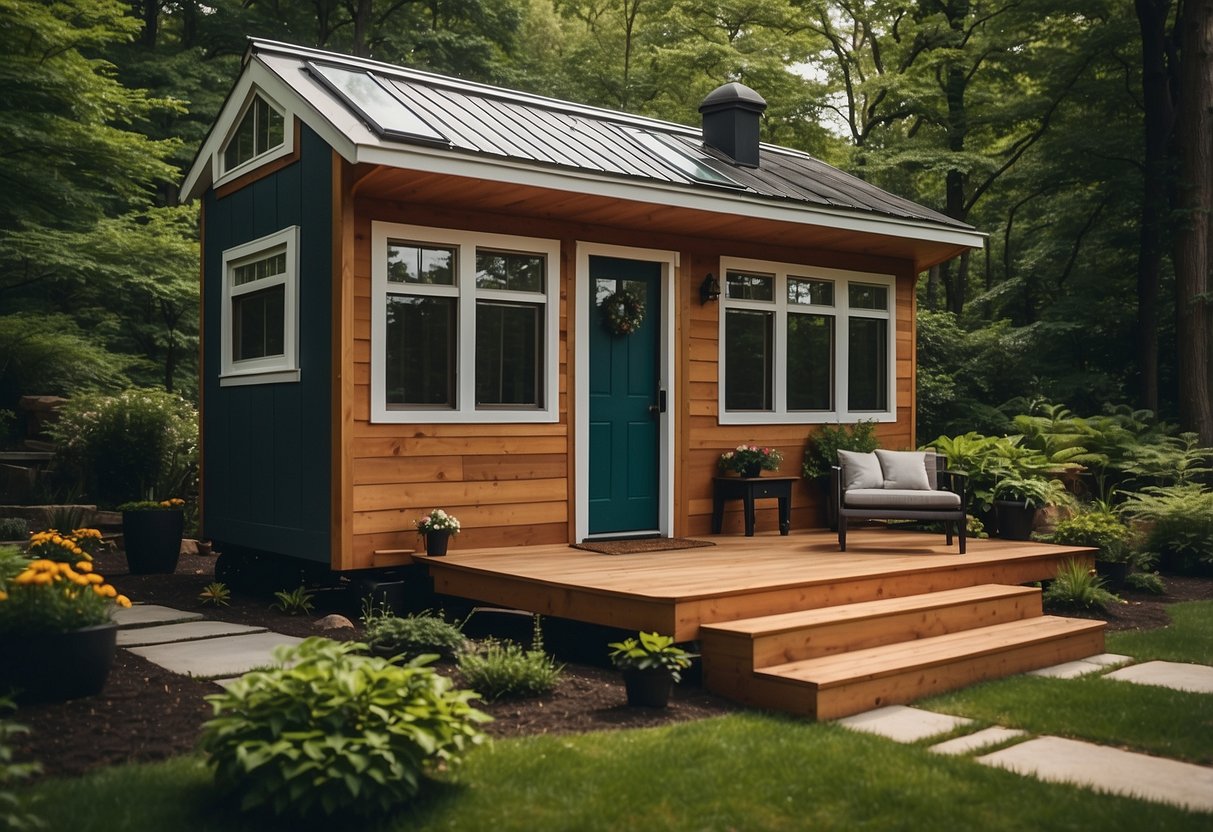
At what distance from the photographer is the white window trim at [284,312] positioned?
7.30m

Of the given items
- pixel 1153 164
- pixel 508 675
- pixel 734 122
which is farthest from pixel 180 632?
pixel 1153 164

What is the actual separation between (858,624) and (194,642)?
354 centimetres

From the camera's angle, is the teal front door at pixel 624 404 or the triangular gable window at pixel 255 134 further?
the teal front door at pixel 624 404

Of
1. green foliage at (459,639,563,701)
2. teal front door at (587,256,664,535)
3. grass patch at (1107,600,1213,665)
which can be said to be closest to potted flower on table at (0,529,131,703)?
green foliage at (459,639,563,701)

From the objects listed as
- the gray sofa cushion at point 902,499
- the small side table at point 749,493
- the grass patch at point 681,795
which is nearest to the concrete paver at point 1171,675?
the gray sofa cushion at point 902,499

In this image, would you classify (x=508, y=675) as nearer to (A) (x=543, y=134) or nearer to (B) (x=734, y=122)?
(A) (x=543, y=134)

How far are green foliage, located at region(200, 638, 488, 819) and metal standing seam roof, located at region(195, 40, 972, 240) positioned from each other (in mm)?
3546

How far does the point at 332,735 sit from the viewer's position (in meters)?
3.30

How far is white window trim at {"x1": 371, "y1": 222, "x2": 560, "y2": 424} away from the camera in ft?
22.6

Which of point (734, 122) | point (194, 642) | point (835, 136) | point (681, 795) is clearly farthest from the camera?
point (835, 136)

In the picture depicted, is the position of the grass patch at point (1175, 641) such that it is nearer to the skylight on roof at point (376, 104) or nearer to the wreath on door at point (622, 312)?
the wreath on door at point (622, 312)

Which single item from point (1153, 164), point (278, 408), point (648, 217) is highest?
point (1153, 164)

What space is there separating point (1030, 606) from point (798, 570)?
1.59 meters

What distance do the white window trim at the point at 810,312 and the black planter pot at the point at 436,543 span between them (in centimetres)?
273
